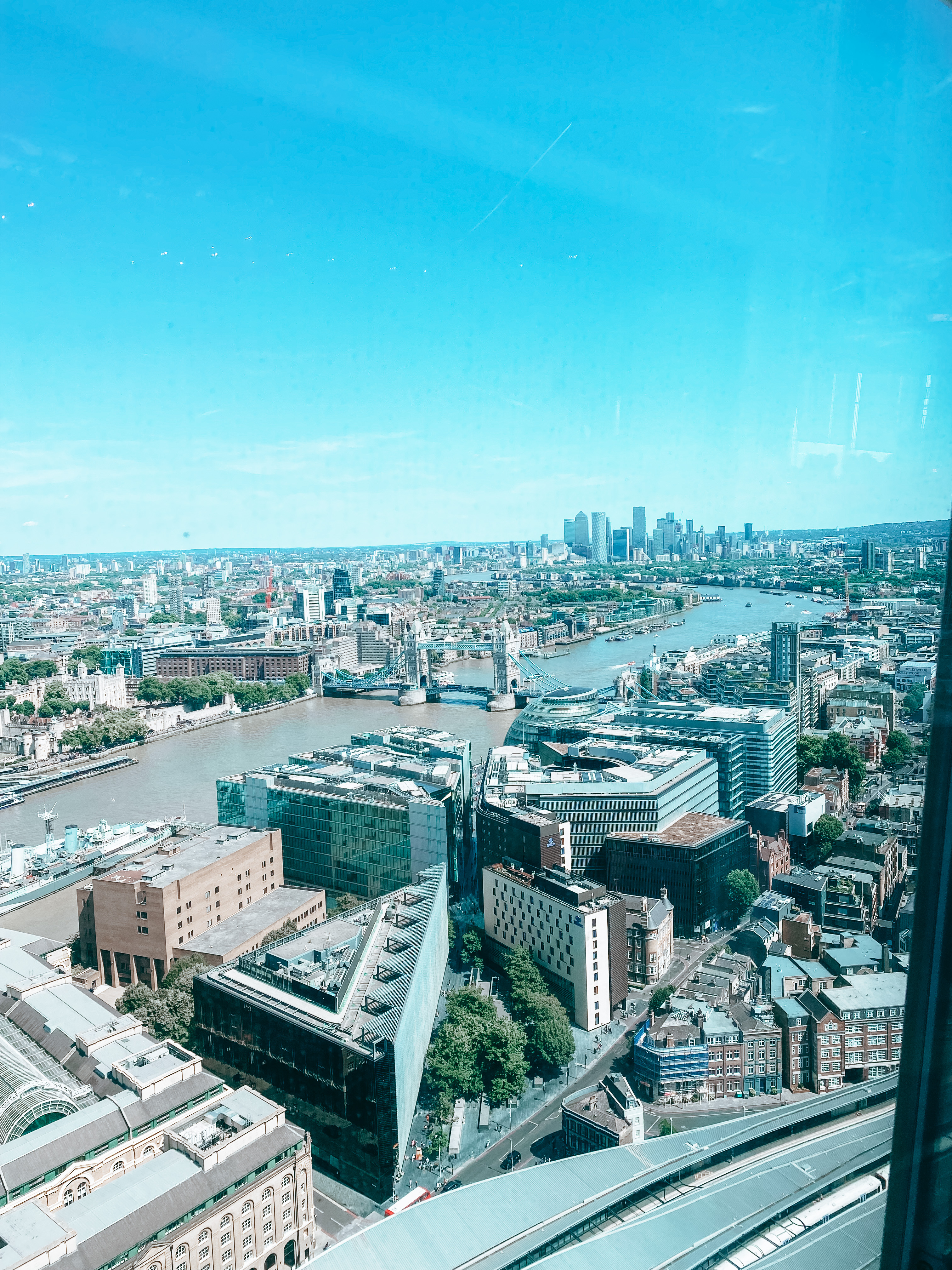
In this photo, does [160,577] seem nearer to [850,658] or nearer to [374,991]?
[850,658]

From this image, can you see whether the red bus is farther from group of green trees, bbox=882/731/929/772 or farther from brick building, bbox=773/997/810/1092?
group of green trees, bbox=882/731/929/772

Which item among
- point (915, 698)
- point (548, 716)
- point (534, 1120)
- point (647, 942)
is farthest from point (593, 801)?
point (915, 698)

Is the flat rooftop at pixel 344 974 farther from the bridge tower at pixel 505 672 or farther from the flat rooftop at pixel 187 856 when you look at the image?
the bridge tower at pixel 505 672

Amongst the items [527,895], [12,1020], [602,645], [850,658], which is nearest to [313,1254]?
[12,1020]

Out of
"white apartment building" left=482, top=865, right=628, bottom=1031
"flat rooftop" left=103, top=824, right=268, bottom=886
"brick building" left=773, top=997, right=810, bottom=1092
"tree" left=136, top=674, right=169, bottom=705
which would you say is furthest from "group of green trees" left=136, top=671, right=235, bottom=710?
"brick building" left=773, top=997, right=810, bottom=1092

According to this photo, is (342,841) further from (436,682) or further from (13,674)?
(13,674)

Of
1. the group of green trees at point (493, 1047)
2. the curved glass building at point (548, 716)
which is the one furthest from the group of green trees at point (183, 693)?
the group of green trees at point (493, 1047)
